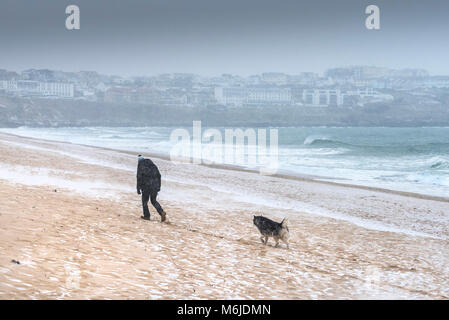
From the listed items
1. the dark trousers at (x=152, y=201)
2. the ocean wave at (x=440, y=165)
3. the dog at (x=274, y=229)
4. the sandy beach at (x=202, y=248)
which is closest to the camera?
the sandy beach at (x=202, y=248)

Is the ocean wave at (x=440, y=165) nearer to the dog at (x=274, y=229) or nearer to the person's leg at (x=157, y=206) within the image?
the dog at (x=274, y=229)

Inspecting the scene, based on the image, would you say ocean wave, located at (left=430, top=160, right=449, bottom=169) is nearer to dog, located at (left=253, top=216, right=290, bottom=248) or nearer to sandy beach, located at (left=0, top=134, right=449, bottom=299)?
sandy beach, located at (left=0, top=134, right=449, bottom=299)

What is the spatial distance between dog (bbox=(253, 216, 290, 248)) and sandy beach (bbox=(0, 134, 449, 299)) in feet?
0.88

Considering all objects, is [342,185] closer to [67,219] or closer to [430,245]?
[430,245]

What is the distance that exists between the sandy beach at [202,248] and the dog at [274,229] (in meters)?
0.27

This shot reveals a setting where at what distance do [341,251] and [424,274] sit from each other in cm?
222

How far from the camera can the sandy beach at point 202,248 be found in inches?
286

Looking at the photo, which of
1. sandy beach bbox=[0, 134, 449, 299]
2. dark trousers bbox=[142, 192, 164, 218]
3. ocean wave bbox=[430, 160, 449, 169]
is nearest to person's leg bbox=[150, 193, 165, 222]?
dark trousers bbox=[142, 192, 164, 218]

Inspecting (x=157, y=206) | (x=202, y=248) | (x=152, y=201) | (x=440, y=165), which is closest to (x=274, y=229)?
(x=202, y=248)

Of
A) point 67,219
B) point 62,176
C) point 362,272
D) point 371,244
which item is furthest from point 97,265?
point 62,176

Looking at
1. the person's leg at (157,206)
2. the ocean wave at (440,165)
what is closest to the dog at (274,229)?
the person's leg at (157,206)

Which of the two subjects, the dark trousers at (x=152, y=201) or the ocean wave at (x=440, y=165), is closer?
the dark trousers at (x=152, y=201)

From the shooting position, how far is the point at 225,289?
754 centimetres

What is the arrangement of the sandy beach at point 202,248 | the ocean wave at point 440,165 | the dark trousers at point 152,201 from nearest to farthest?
the sandy beach at point 202,248 < the dark trousers at point 152,201 < the ocean wave at point 440,165
